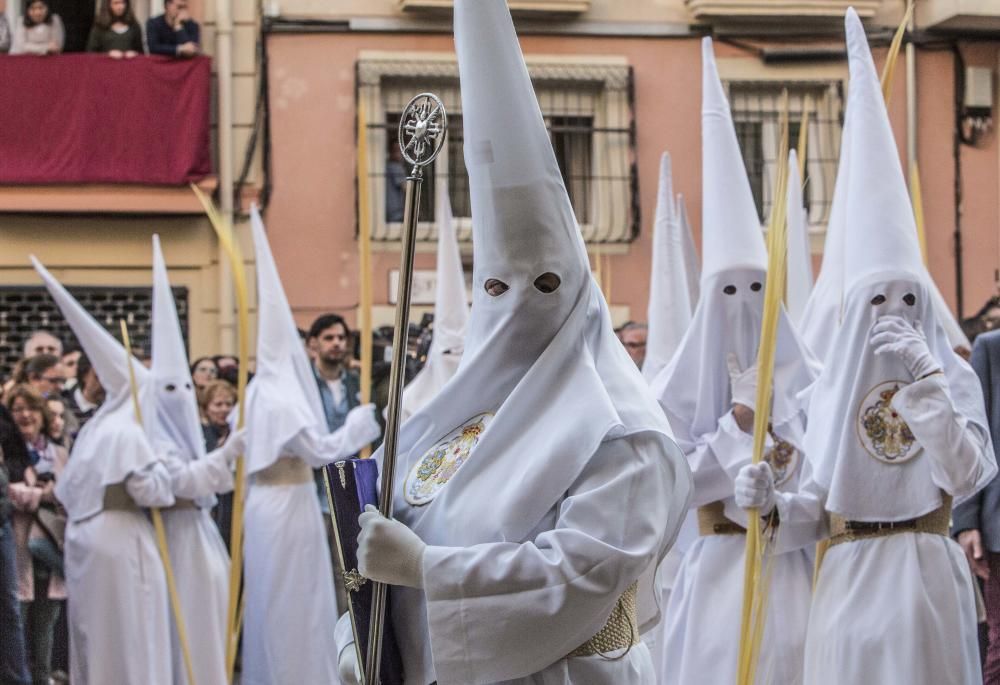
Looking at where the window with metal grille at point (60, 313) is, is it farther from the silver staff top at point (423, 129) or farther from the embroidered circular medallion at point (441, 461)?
the silver staff top at point (423, 129)

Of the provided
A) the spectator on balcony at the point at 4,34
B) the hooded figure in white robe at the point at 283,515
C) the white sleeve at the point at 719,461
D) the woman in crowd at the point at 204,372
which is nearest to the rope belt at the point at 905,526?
the white sleeve at the point at 719,461

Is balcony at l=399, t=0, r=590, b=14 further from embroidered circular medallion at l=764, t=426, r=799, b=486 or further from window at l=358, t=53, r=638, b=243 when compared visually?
embroidered circular medallion at l=764, t=426, r=799, b=486

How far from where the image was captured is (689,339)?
7.93 metres

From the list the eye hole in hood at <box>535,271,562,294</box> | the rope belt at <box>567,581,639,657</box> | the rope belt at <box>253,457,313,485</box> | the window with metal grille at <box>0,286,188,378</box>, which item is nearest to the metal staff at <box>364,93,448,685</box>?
the eye hole in hood at <box>535,271,562,294</box>

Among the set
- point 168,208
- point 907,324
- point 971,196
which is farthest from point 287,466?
point 971,196

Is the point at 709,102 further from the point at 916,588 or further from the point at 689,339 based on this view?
the point at 916,588

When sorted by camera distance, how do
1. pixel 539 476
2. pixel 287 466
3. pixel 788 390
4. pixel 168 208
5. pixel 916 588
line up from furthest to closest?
pixel 168 208 → pixel 287 466 → pixel 788 390 → pixel 916 588 → pixel 539 476

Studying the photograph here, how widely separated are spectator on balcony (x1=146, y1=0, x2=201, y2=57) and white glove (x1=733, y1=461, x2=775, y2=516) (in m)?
10.6

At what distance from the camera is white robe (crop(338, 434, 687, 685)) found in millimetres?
4000

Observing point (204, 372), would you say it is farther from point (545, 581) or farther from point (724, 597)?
point (545, 581)

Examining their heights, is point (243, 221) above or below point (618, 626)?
above

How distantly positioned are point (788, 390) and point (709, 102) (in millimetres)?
1282

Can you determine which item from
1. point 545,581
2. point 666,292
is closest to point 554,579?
point 545,581

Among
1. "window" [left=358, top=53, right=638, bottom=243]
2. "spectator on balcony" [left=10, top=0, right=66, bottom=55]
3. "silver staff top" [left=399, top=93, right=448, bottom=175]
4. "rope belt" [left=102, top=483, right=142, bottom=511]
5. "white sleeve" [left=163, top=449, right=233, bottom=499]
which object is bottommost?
"rope belt" [left=102, top=483, right=142, bottom=511]
